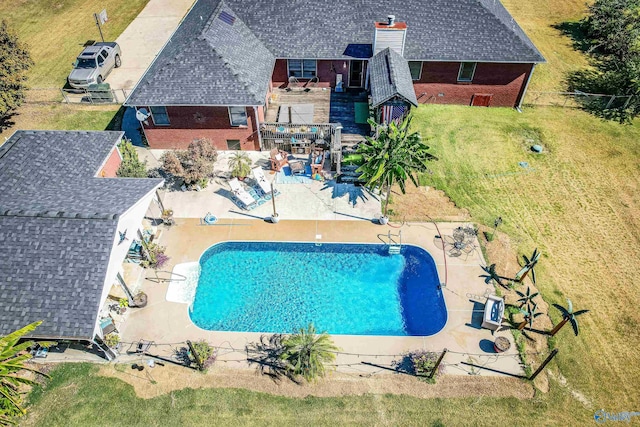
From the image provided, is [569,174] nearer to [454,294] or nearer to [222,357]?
[454,294]

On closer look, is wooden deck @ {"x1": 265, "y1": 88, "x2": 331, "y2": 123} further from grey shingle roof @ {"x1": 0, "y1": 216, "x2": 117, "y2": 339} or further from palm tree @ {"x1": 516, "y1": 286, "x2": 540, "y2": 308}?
palm tree @ {"x1": 516, "y1": 286, "x2": 540, "y2": 308}

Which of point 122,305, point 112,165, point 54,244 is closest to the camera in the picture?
point 54,244

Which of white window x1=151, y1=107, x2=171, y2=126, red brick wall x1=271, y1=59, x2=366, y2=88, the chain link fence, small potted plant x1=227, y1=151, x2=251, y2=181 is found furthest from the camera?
the chain link fence

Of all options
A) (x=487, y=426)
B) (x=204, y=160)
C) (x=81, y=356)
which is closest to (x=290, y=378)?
(x=487, y=426)

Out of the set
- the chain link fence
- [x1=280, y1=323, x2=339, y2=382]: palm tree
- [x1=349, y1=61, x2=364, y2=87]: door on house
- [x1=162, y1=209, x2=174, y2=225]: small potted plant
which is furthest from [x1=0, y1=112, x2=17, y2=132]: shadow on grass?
[x1=280, y1=323, x2=339, y2=382]: palm tree

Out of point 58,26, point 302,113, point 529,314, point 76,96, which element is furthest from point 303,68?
point 58,26

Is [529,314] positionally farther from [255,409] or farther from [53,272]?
[53,272]

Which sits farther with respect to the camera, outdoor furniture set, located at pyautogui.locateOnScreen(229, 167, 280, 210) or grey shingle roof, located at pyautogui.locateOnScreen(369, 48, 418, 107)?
grey shingle roof, located at pyautogui.locateOnScreen(369, 48, 418, 107)
